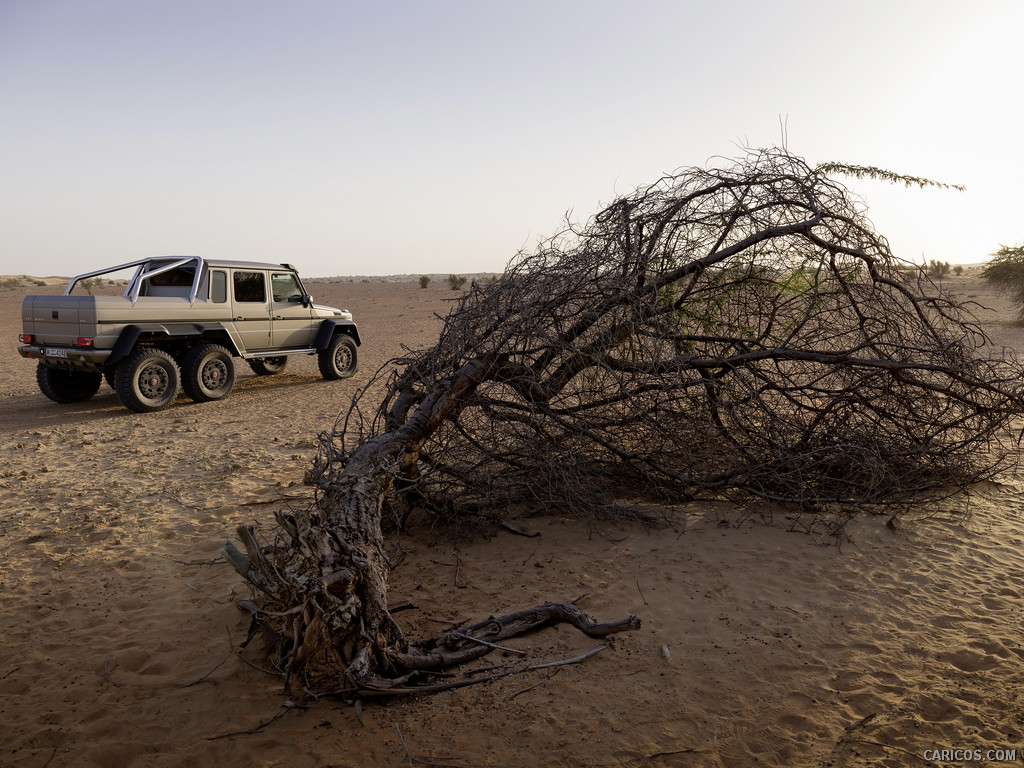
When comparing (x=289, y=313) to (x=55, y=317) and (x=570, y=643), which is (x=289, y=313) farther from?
(x=570, y=643)

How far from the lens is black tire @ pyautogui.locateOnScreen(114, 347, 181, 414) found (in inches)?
352

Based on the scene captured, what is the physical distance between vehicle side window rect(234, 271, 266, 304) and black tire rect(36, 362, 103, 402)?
2286mm

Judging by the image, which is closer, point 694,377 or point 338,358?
point 694,377

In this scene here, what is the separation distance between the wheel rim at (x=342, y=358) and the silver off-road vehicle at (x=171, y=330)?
0.10 meters

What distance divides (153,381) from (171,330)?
0.74m

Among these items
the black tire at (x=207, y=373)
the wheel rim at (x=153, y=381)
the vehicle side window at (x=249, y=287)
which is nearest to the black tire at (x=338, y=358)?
the vehicle side window at (x=249, y=287)

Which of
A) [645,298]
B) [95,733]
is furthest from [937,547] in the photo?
[95,733]

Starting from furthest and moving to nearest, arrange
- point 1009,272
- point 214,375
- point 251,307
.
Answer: point 1009,272
point 251,307
point 214,375

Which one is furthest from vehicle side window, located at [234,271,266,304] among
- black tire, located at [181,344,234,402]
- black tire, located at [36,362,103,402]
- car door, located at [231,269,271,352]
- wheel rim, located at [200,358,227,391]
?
black tire, located at [36,362,103,402]

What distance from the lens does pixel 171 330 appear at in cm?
936

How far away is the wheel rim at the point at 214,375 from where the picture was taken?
32.2 ft

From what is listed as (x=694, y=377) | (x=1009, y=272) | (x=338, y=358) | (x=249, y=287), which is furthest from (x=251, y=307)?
(x=1009, y=272)

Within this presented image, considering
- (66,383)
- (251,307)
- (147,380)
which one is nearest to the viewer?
(147,380)

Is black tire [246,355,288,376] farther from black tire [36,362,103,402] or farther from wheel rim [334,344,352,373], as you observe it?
black tire [36,362,103,402]
